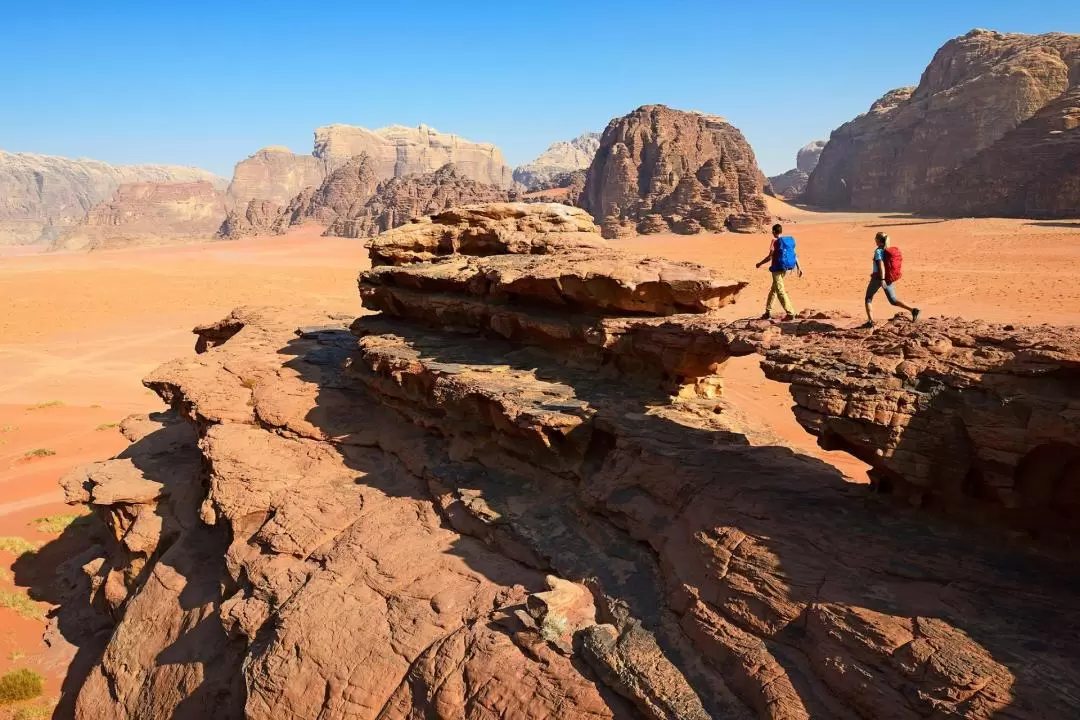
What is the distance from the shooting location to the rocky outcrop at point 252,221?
349 feet

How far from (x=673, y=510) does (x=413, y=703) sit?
2.94m

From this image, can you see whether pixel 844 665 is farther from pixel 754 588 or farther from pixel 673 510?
pixel 673 510

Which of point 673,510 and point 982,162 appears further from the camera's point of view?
point 982,162

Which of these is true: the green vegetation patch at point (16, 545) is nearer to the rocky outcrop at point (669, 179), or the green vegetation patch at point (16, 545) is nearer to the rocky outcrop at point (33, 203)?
the rocky outcrop at point (669, 179)

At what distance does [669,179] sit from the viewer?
6975cm

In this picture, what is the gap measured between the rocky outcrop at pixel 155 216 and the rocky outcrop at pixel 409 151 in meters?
31.6

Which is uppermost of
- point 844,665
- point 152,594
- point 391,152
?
point 391,152

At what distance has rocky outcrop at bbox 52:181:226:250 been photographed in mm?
118938

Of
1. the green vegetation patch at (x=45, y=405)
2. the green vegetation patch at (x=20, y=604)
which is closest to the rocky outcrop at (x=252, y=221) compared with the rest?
the green vegetation patch at (x=45, y=405)

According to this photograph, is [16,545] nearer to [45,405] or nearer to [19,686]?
[19,686]

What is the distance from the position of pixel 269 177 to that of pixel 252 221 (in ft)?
155

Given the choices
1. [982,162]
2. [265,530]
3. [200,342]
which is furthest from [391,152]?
[265,530]

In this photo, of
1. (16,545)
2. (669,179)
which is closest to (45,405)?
(16,545)

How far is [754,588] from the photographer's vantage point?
5.18 m
